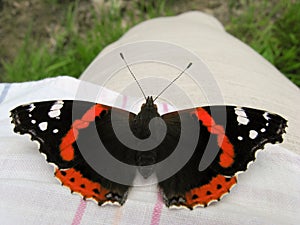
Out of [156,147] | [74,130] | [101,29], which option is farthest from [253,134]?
[101,29]

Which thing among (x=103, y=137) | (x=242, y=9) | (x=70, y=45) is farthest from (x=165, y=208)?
(x=242, y=9)

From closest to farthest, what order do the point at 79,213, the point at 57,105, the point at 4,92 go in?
the point at 79,213 → the point at 57,105 → the point at 4,92

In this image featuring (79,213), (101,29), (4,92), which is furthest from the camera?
(101,29)

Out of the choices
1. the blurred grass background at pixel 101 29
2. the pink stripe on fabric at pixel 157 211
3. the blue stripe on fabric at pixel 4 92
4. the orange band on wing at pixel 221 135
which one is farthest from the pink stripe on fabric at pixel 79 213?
the blurred grass background at pixel 101 29

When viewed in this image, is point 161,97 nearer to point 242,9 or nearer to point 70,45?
point 70,45

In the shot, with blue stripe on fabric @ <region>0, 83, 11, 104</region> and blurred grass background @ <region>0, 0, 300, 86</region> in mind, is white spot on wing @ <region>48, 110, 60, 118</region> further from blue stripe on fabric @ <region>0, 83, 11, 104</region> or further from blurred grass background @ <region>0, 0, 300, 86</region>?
blurred grass background @ <region>0, 0, 300, 86</region>

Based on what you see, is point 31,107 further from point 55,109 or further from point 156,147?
point 156,147

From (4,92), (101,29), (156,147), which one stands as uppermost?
(156,147)
